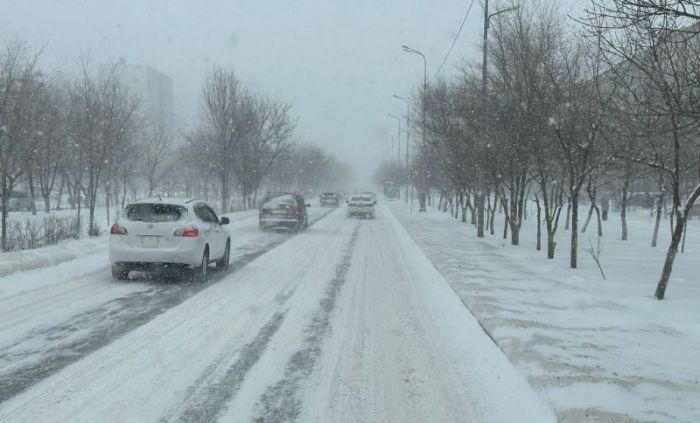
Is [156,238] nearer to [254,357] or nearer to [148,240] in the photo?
[148,240]

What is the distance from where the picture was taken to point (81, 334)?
6996 mm

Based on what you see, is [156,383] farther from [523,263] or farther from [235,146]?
[235,146]

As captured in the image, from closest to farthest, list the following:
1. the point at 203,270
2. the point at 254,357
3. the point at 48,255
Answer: the point at 254,357, the point at 203,270, the point at 48,255

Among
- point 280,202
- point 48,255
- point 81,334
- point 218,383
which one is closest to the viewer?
point 218,383

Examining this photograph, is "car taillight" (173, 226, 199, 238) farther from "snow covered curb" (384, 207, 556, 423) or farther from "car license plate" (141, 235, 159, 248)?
"snow covered curb" (384, 207, 556, 423)

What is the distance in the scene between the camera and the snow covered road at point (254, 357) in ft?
15.5

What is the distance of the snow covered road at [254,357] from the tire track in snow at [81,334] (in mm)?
24

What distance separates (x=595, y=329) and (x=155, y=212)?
7975 mm

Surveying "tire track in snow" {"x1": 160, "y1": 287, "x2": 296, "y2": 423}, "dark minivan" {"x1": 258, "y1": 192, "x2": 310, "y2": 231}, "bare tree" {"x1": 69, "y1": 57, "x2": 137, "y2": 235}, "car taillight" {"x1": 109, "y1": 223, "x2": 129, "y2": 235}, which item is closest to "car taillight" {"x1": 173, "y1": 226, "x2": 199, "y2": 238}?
"car taillight" {"x1": 109, "y1": 223, "x2": 129, "y2": 235}

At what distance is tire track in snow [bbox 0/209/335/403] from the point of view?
543cm

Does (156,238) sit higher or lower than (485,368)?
higher

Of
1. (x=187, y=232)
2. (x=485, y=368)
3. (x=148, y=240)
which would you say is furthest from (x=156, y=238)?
(x=485, y=368)

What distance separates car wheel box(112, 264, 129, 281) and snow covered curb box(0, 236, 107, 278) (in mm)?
1844

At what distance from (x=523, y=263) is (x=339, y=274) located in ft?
16.7
